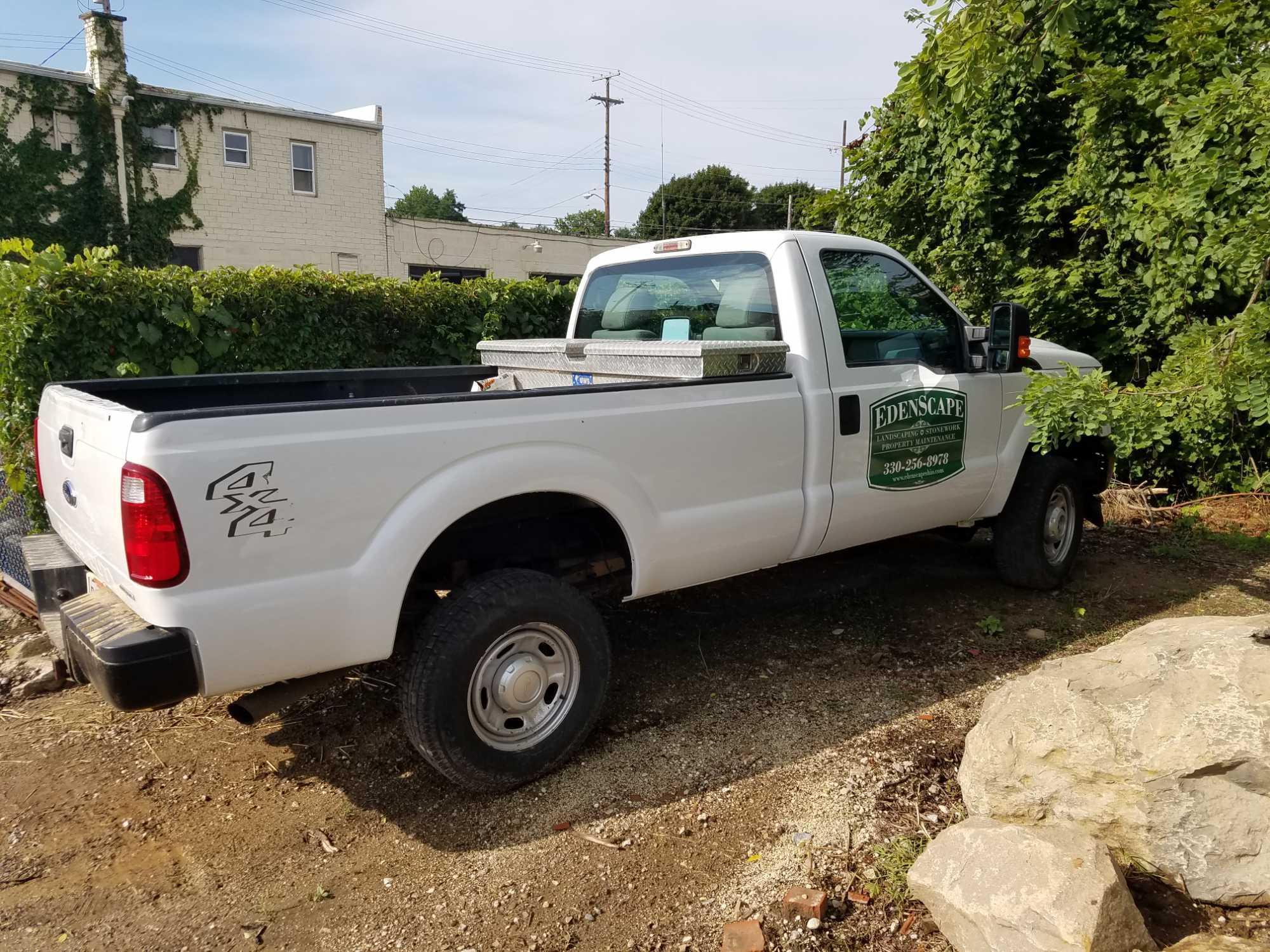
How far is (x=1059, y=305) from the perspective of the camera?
8.23 m

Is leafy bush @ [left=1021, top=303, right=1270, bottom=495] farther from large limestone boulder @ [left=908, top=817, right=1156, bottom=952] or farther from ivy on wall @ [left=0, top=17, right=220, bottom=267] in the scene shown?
ivy on wall @ [left=0, top=17, right=220, bottom=267]

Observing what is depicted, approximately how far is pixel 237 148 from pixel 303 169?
5.23 feet

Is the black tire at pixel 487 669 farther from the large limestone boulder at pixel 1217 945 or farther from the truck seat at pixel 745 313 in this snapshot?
the large limestone boulder at pixel 1217 945

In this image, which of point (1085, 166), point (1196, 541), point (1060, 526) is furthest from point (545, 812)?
point (1085, 166)

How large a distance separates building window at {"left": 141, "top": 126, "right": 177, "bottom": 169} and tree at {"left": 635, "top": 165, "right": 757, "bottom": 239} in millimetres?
38093

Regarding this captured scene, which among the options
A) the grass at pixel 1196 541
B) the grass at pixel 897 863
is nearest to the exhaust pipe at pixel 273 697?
the grass at pixel 897 863

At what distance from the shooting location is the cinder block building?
20859 millimetres

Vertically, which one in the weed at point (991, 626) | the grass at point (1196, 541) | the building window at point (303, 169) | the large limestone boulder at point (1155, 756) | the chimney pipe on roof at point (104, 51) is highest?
the chimney pipe on roof at point (104, 51)

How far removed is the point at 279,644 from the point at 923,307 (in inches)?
139

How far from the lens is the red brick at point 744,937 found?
8.54 ft

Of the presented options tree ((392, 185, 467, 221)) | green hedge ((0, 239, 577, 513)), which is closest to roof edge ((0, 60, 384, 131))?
green hedge ((0, 239, 577, 513))

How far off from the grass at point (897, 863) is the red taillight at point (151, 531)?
91.1 inches

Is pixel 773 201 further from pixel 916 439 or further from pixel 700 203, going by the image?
pixel 916 439

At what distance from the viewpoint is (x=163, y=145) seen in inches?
863
